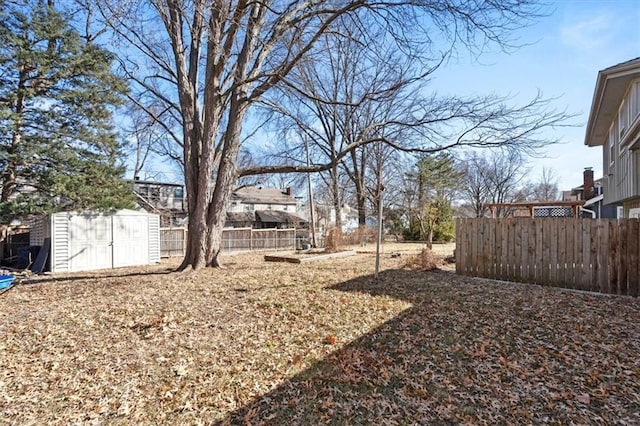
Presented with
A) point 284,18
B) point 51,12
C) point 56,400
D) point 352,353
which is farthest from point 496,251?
point 51,12

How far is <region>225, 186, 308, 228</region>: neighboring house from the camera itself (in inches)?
1417

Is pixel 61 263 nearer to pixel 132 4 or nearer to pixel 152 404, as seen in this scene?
pixel 132 4

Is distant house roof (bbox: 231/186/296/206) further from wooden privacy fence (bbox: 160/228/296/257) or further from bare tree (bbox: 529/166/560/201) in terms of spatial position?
bare tree (bbox: 529/166/560/201)

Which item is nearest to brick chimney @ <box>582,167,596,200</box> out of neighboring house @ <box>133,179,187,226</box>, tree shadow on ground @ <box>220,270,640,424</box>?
tree shadow on ground @ <box>220,270,640,424</box>

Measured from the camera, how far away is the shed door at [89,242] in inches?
464

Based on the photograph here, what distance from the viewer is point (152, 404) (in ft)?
10.7

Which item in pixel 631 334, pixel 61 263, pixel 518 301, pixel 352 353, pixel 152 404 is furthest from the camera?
pixel 61 263

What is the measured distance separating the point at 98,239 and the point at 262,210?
86.9 ft

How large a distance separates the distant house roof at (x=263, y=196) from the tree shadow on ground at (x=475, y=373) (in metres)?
34.0

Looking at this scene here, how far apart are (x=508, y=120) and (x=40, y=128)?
566 inches

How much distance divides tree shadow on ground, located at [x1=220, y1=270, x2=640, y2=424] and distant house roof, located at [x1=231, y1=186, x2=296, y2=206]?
112ft

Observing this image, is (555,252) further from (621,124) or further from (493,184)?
(493,184)

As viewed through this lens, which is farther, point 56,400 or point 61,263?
point 61,263

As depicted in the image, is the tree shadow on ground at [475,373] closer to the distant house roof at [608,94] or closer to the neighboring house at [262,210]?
the distant house roof at [608,94]
